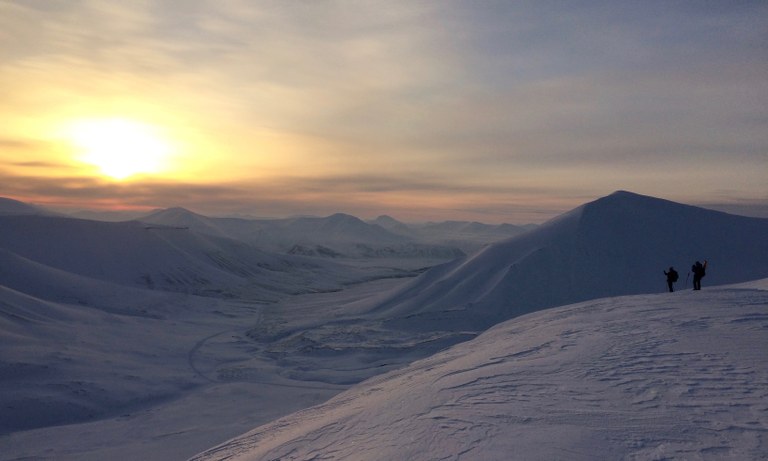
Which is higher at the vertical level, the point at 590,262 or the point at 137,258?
the point at 590,262

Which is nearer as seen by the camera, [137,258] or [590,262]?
[590,262]

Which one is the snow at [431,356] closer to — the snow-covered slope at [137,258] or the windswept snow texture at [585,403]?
Answer: the windswept snow texture at [585,403]

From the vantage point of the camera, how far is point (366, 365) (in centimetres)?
2303

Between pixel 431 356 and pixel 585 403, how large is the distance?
976 centimetres

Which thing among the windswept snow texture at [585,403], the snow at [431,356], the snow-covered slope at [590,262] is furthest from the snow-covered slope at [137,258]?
the windswept snow texture at [585,403]

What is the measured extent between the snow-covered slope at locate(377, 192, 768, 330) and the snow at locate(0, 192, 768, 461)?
0.14m

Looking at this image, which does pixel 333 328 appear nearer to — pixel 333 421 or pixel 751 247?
pixel 333 421

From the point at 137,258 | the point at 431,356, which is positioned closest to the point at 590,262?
the point at 431,356

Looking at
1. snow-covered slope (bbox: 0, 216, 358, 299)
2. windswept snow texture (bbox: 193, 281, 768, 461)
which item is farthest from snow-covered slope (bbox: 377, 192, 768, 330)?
snow-covered slope (bbox: 0, 216, 358, 299)

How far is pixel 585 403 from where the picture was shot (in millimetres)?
6641

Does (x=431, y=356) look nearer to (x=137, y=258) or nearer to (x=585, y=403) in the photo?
(x=585, y=403)

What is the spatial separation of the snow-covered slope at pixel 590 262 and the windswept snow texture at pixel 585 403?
1758cm

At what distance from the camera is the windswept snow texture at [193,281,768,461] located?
212 inches

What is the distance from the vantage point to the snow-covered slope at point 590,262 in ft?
95.3
